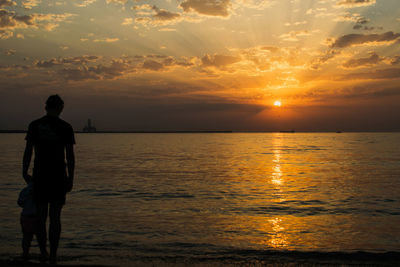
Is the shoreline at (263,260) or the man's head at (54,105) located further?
the shoreline at (263,260)

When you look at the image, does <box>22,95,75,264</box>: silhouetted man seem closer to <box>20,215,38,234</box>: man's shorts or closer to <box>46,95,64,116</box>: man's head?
<box>46,95,64,116</box>: man's head

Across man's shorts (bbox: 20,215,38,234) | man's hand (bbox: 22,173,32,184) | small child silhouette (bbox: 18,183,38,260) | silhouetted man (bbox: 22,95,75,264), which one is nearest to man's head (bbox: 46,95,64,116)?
silhouetted man (bbox: 22,95,75,264)

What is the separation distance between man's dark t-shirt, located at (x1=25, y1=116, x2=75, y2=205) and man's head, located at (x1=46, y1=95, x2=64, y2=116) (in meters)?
0.15

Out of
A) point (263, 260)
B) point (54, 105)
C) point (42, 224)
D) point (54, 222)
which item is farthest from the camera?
point (263, 260)

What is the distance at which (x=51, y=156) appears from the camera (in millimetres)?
6410

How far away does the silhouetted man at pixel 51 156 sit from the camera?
631cm

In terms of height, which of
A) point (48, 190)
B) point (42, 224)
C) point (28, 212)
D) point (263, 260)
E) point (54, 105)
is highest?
point (54, 105)

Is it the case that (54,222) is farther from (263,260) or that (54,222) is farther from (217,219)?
(217,219)

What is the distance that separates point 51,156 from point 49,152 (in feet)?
0.25

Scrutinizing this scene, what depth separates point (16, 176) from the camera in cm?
2764

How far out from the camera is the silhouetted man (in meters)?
6.31

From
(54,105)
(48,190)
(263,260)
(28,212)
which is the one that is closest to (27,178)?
(48,190)

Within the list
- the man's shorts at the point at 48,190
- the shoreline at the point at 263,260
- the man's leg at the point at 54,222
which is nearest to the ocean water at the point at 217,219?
the shoreline at the point at 263,260

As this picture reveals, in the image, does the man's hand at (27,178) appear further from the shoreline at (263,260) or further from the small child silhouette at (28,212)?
the shoreline at (263,260)
